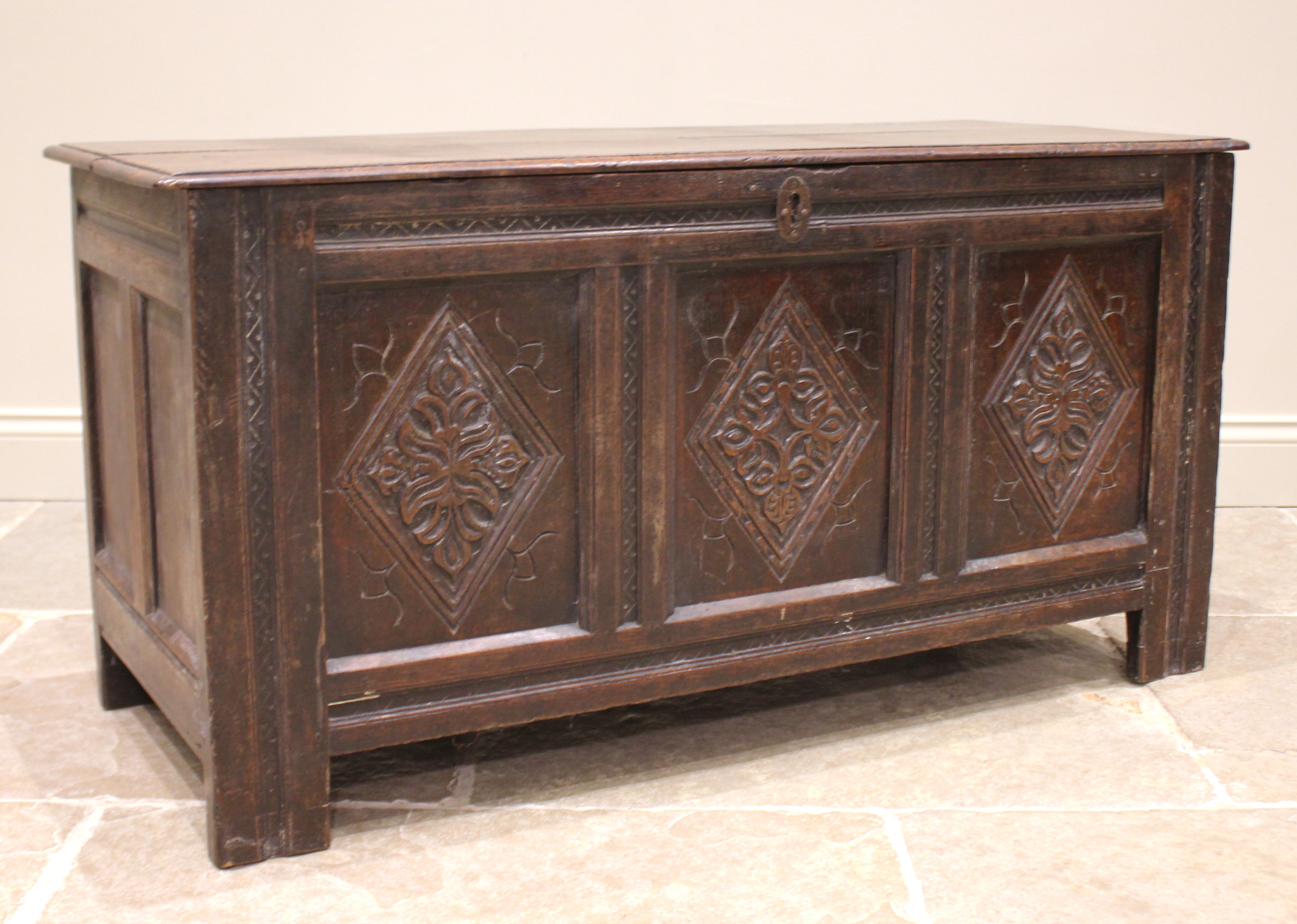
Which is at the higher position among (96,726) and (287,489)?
(287,489)

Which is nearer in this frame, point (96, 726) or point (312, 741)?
point (312, 741)

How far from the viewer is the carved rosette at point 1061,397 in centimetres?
245

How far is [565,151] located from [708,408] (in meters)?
0.41

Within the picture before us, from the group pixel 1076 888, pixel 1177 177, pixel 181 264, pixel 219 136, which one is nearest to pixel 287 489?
pixel 181 264

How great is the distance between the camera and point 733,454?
2.26 meters

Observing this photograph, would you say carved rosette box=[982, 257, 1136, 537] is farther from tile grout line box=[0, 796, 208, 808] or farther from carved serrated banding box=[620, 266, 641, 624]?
tile grout line box=[0, 796, 208, 808]

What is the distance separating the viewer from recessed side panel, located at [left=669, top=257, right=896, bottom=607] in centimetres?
221

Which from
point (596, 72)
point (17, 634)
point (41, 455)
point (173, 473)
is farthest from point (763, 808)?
point (41, 455)

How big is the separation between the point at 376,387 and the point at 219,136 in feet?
5.94

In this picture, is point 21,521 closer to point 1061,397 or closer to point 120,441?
point 120,441

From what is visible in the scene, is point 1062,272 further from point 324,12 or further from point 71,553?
Answer: point 71,553

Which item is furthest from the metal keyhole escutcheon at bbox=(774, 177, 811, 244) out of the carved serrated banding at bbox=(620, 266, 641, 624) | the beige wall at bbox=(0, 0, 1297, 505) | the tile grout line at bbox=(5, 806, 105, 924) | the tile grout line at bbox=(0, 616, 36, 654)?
the tile grout line at bbox=(0, 616, 36, 654)

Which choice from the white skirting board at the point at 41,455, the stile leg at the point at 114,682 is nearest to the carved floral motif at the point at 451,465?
the stile leg at the point at 114,682

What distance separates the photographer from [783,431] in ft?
7.51
